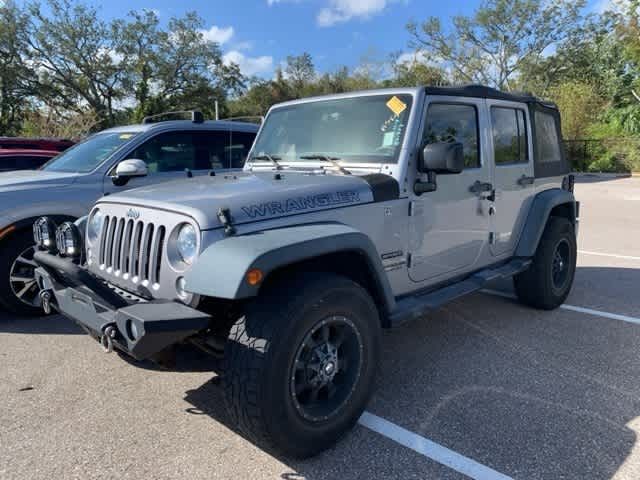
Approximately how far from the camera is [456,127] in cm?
371

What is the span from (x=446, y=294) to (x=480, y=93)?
168 centimetres

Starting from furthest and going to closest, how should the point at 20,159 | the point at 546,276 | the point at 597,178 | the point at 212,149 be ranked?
the point at 597,178, the point at 20,159, the point at 212,149, the point at 546,276

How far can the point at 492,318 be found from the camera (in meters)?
4.63

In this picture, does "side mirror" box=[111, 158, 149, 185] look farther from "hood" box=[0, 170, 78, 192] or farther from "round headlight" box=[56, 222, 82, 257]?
"round headlight" box=[56, 222, 82, 257]

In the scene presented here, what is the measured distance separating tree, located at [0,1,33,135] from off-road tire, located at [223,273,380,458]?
3377 centimetres

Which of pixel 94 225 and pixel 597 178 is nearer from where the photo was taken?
pixel 94 225

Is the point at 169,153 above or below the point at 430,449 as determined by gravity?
above

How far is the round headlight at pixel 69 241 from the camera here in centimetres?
319

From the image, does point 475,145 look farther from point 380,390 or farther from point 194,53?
Result: point 194,53

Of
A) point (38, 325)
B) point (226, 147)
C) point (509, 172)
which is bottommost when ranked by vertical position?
point (38, 325)

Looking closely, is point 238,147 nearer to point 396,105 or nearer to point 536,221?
point 396,105

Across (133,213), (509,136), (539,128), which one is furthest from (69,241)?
(539,128)

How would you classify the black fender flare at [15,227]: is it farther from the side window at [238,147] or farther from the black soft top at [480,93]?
the black soft top at [480,93]

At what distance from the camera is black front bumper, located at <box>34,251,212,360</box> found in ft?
6.88
